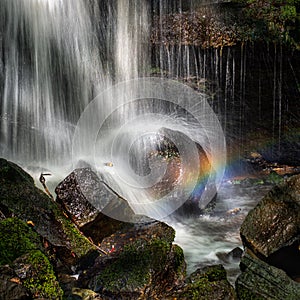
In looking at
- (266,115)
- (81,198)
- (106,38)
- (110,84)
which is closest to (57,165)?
(110,84)

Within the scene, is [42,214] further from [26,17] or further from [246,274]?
[26,17]

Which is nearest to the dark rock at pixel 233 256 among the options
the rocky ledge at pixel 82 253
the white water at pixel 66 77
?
the rocky ledge at pixel 82 253

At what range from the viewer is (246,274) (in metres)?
4.18

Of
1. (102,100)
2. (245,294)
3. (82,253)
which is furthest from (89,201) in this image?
(102,100)

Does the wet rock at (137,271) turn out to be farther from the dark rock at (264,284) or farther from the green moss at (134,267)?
the dark rock at (264,284)

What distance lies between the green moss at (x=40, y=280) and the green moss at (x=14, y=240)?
21 centimetres

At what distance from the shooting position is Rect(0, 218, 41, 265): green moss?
3562mm

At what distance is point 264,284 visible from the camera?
13.3 ft

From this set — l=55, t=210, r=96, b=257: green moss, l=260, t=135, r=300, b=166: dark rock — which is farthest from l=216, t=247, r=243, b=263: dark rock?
l=260, t=135, r=300, b=166: dark rock

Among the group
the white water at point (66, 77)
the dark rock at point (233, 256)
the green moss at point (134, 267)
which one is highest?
the white water at point (66, 77)

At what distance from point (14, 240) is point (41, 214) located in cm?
94

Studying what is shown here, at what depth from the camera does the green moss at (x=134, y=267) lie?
12.8ft

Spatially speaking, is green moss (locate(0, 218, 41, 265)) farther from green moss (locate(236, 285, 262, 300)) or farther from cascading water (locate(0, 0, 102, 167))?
cascading water (locate(0, 0, 102, 167))

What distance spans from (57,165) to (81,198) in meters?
4.29
